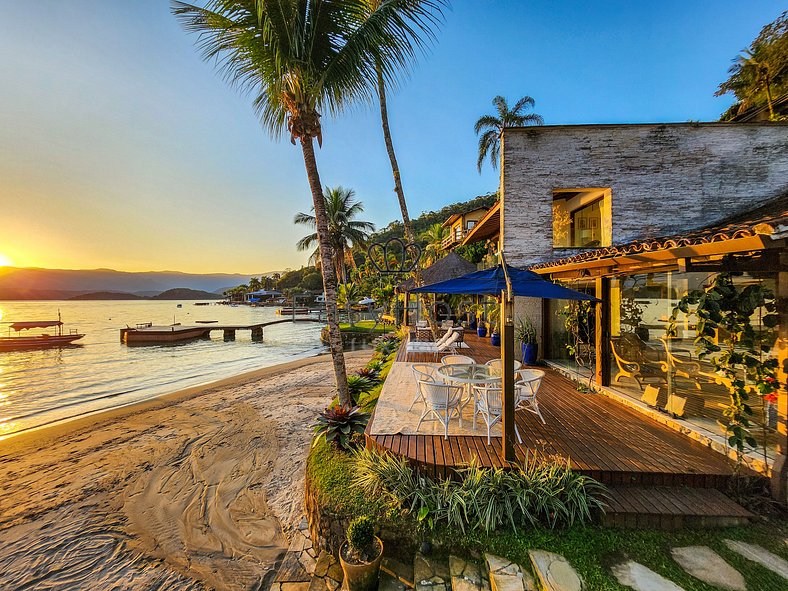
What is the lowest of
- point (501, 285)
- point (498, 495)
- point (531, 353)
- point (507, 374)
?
point (498, 495)

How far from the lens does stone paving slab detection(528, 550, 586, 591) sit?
8.50 feet

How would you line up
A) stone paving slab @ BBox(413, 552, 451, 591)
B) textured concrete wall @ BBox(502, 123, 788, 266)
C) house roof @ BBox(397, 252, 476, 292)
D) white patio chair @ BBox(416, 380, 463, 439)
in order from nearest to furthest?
stone paving slab @ BBox(413, 552, 451, 591) < white patio chair @ BBox(416, 380, 463, 439) < textured concrete wall @ BBox(502, 123, 788, 266) < house roof @ BBox(397, 252, 476, 292)

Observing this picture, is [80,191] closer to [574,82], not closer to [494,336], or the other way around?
[494,336]

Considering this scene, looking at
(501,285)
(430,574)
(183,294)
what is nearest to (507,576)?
(430,574)

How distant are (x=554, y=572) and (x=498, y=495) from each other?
787mm

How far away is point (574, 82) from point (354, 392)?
521 inches

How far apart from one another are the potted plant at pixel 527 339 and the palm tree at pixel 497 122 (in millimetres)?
18407

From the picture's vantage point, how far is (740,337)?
142 inches

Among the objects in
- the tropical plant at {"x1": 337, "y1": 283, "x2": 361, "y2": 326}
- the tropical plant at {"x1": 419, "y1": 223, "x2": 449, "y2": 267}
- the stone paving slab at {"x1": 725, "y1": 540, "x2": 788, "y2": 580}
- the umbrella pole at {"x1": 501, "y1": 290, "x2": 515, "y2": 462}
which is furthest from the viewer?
the tropical plant at {"x1": 337, "y1": 283, "x2": 361, "y2": 326}

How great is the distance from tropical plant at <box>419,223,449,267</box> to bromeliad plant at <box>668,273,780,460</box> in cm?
2338

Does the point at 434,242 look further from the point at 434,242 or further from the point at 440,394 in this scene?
the point at 440,394

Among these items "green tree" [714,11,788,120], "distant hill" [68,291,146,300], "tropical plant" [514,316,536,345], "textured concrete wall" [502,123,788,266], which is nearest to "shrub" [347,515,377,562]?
"tropical plant" [514,316,536,345]

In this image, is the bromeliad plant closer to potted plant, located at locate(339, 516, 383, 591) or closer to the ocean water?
potted plant, located at locate(339, 516, 383, 591)

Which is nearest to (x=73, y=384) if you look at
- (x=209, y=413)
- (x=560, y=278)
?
(x=209, y=413)
